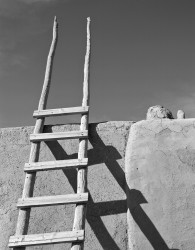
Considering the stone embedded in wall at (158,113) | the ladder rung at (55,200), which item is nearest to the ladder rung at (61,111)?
the stone embedded in wall at (158,113)

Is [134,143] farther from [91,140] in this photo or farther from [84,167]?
[84,167]

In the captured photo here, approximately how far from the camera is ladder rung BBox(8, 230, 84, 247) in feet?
9.06

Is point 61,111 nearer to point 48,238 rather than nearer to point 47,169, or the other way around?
point 47,169

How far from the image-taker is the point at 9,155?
371 centimetres

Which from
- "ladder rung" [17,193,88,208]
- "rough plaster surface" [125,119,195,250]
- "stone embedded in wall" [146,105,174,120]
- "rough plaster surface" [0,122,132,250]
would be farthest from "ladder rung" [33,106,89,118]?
"ladder rung" [17,193,88,208]

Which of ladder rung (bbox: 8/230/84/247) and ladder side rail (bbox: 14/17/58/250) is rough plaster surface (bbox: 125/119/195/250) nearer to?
ladder rung (bbox: 8/230/84/247)

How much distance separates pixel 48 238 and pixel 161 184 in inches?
44.0

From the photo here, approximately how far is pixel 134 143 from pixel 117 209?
63 centimetres

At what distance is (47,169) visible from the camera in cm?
321

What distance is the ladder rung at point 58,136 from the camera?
11.1 ft

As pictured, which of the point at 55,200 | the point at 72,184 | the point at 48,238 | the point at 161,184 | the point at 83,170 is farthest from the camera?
the point at 72,184

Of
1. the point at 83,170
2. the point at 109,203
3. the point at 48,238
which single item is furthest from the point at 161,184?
the point at 48,238

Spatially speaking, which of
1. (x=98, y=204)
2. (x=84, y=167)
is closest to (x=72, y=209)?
(x=98, y=204)

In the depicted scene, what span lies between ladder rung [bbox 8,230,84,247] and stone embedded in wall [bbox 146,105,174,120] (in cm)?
150
